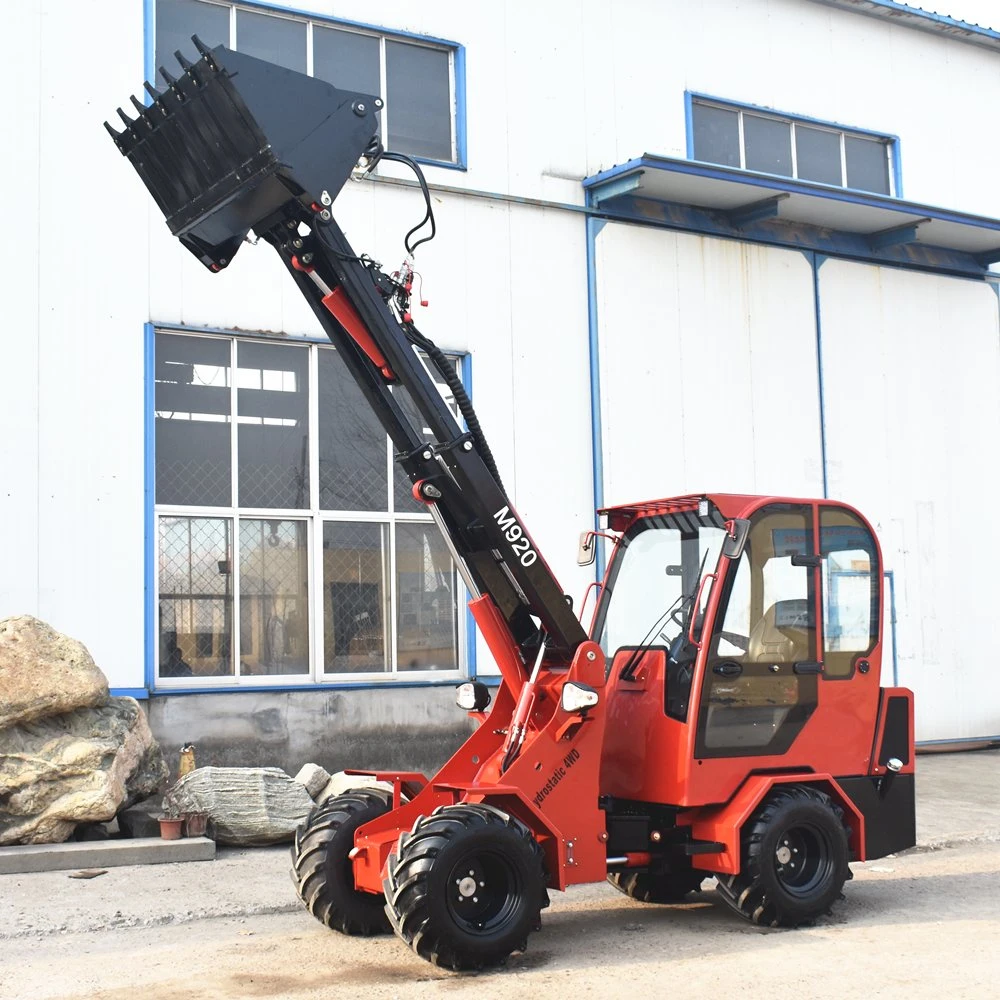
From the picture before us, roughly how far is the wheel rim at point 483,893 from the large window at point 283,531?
18.4ft

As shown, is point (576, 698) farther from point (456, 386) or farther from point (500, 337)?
point (500, 337)

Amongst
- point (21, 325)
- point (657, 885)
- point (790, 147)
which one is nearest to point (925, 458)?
point (790, 147)

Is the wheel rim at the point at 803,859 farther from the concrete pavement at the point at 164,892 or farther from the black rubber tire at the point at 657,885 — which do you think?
the concrete pavement at the point at 164,892

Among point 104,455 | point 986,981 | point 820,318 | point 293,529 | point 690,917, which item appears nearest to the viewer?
point 986,981

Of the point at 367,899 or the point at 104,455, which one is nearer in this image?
the point at 367,899

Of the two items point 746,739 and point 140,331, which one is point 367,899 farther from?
point 140,331

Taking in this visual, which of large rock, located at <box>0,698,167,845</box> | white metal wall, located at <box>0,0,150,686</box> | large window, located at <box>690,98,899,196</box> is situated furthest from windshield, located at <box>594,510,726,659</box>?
large window, located at <box>690,98,899,196</box>

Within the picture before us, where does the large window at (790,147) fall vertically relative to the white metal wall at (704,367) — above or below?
above

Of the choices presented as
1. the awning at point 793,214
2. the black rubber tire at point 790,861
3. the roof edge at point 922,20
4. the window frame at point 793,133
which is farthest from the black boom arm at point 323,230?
the roof edge at point 922,20

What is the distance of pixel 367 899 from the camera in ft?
23.5

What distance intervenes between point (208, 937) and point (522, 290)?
308 inches

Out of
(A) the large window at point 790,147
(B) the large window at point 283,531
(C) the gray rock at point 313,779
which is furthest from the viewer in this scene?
(A) the large window at point 790,147

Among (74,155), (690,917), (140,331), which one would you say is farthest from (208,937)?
(74,155)

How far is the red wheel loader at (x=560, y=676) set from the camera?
6562 mm
